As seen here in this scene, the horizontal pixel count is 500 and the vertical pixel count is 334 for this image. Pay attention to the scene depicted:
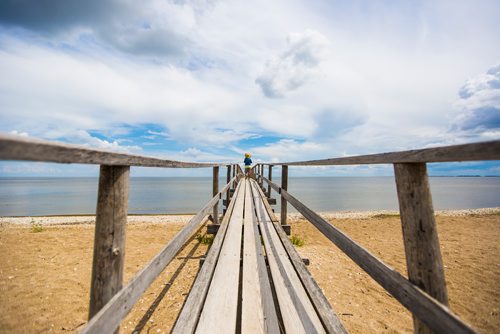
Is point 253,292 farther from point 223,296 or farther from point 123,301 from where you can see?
point 123,301

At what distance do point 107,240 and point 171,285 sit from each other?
4020 millimetres

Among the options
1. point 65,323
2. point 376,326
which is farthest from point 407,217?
point 65,323

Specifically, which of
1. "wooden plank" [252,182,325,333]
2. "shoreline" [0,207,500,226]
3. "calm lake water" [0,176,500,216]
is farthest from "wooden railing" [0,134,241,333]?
"calm lake water" [0,176,500,216]

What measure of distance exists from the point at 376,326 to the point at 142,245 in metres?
7.36

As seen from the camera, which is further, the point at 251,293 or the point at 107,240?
the point at 251,293

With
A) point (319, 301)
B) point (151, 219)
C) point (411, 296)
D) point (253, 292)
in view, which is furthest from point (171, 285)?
point (151, 219)

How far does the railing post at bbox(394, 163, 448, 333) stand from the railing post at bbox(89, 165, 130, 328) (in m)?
1.69

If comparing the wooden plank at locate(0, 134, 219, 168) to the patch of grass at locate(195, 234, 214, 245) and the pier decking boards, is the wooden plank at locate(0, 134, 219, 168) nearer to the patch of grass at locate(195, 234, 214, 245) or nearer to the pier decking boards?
the pier decking boards

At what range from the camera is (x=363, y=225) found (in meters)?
13.0

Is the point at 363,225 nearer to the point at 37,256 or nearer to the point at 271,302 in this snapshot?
the point at 271,302

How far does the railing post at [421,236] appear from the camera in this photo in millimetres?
1252

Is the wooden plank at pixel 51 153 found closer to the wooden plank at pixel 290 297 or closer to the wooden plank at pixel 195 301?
the wooden plank at pixel 195 301

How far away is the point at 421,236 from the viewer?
4.27 ft

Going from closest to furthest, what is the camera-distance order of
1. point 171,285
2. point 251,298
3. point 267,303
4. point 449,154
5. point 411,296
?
point 449,154
point 411,296
point 267,303
point 251,298
point 171,285
